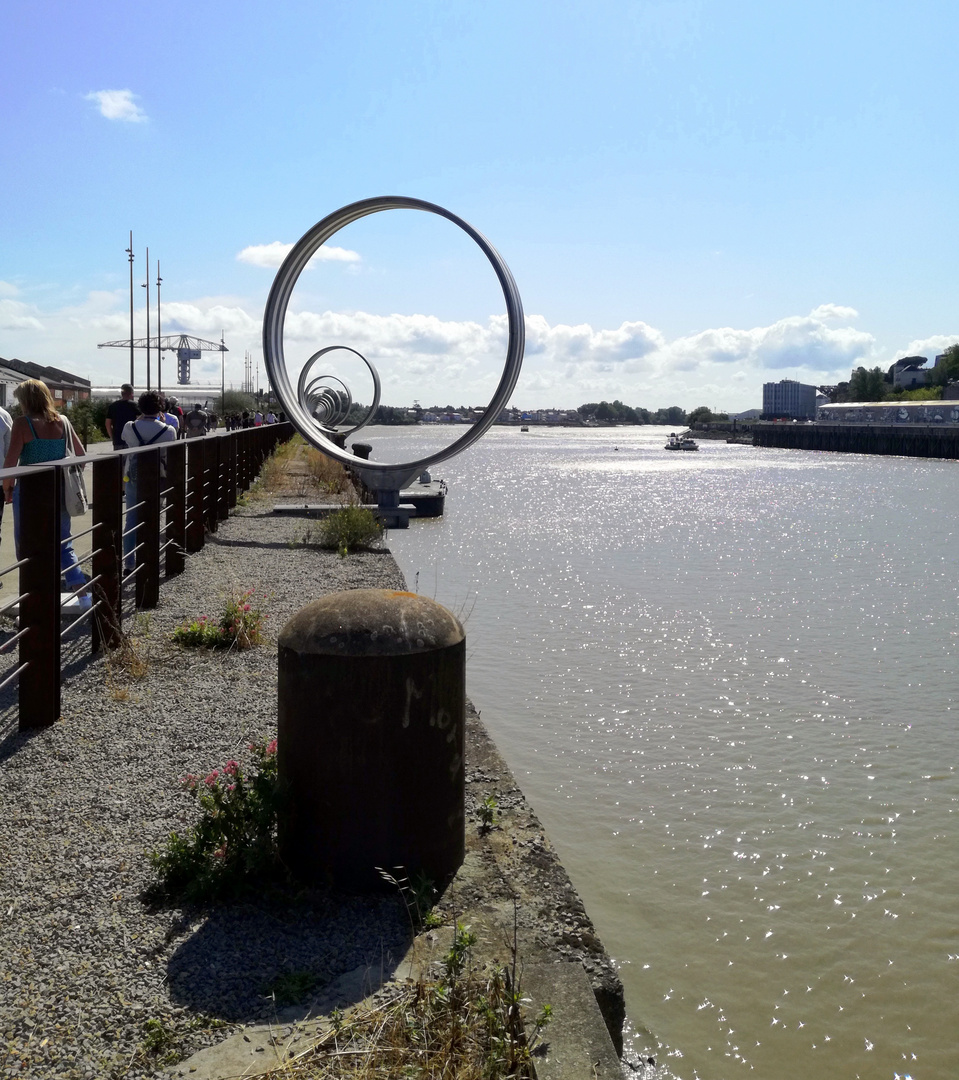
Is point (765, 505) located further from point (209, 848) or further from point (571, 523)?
point (209, 848)

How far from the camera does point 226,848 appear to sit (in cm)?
342

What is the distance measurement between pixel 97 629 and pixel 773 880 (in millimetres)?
4159

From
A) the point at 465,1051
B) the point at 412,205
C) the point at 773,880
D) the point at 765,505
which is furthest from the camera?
the point at 765,505

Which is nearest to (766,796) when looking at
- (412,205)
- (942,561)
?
(412,205)

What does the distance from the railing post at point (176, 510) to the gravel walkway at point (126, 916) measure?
3.97m

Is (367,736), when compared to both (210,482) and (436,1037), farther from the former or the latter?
(210,482)

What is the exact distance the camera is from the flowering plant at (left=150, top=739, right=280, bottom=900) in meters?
3.34

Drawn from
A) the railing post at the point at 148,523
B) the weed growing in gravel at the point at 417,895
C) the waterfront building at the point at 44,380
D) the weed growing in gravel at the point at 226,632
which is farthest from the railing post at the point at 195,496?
the waterfront building at the point at 44,380

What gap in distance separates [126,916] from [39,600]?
2184 mm

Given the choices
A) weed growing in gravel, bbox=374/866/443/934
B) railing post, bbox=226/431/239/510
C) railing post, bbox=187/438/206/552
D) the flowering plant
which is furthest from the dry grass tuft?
railing post, bbox=226/431/239/510

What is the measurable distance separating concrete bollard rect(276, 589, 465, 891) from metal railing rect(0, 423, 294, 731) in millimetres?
1698

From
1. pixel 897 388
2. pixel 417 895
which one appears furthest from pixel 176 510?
pixel 897 388

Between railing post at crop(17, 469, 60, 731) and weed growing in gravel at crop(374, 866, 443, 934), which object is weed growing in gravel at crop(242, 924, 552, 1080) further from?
railing post at crop(17, 469, 60, 731)

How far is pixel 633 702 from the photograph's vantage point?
8.95 metres
